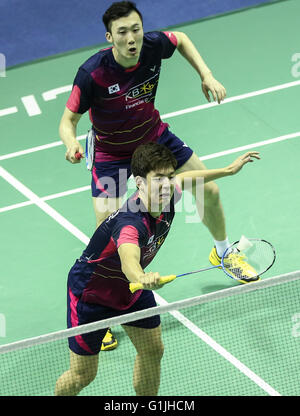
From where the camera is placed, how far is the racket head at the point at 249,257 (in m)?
6.24

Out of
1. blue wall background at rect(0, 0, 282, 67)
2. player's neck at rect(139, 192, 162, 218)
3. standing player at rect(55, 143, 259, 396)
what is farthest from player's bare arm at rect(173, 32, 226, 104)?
blue wall background at rect(0, 0, 282, 67)

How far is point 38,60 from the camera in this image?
11.4m

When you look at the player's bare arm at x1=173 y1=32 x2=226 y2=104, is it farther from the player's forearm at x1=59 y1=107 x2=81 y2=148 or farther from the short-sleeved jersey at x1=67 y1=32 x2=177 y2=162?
the player's forearm at x1=59 y1=107 x2=81 y2=148

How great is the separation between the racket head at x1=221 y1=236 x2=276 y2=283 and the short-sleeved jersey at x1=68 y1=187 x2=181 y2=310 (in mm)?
1188

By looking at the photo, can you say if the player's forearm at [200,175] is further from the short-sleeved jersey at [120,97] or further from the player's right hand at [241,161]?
the short-sleeved jersey at [120,97]

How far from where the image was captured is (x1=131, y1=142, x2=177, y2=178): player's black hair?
457cm

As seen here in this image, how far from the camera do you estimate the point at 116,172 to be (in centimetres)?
643

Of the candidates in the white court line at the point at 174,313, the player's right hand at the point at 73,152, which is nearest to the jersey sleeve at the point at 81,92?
the player's right hand at the point at 73,152

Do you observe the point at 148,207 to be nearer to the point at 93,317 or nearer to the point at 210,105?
the point at 93,317

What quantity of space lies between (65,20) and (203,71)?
639cm

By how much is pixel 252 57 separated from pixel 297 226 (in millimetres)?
3815

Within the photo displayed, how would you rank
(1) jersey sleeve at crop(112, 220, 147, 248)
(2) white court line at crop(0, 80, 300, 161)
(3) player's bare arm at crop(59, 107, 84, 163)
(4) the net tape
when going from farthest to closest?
(2) white court line at crop(0, 80, 300, 161)
(3) player's bare arm at crop(59, 107, 84, 163)
(1) jersey sleeve at crop(112, 220, 147, 248)
(4) the net tape
